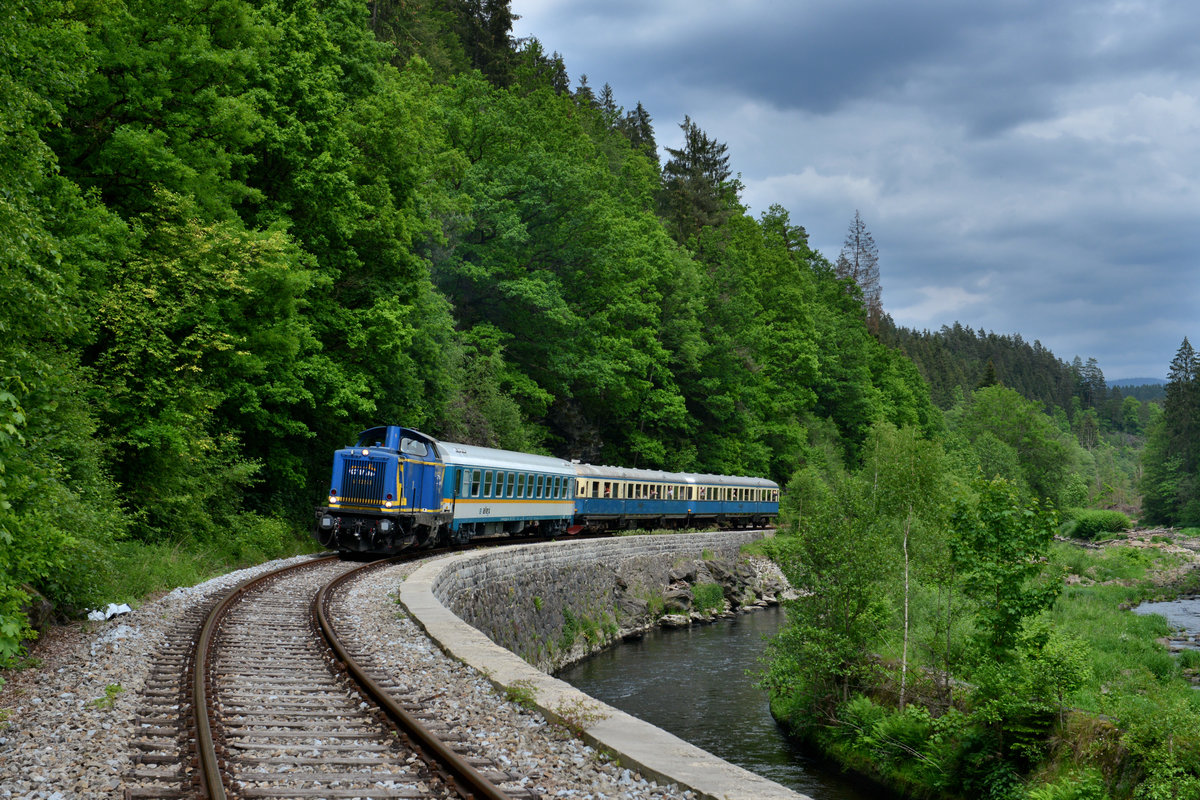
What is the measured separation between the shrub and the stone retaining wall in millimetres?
45531

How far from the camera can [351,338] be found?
26812 mm

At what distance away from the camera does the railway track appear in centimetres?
619

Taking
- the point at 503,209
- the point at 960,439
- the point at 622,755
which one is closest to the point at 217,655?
the point at 622,755

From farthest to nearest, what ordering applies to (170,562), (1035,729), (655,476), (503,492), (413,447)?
(655,476) < (503,492) < (413,447) < (170,562) < (1035,729)

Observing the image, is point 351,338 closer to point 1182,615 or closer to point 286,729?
point 286,729

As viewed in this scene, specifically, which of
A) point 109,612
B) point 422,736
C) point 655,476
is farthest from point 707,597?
point 422,736

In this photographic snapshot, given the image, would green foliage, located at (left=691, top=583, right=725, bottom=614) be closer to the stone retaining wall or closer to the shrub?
the stone retaining wall

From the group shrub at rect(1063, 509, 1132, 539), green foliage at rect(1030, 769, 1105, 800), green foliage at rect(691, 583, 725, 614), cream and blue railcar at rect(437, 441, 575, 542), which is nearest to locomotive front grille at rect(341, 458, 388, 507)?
cream and blue railcar at rect(437, 441, 575, 542)

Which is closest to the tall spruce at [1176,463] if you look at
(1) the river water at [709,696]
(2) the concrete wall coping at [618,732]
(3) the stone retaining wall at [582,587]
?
(3) the stone retaining wall at [582,587]

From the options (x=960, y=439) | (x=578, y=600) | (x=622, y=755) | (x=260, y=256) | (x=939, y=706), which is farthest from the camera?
(x=960, y=439)

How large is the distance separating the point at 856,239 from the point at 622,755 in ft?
315

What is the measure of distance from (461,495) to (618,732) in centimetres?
1822

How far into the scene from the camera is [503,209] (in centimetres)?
4141

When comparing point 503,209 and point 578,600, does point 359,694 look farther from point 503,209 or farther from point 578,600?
point 503,209
